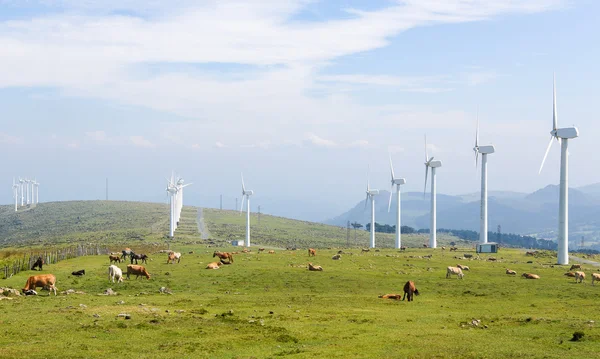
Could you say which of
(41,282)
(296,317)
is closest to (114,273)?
(41,282)

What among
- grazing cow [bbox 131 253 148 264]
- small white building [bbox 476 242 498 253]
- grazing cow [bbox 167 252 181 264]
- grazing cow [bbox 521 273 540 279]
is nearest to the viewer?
grazing cow [bbox 521 273 540 279]

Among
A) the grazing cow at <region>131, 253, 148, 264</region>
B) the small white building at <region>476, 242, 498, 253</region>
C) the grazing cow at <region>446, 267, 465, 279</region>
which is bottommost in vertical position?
the small white building at <region>476, 242, 498, 253</region>

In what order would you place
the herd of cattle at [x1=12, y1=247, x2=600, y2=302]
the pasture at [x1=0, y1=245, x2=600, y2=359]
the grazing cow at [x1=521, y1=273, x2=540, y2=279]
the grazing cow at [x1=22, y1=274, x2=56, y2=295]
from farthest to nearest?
the grazing cow at [x1=521, y1=273, x2=540, y2=279]
the herd of cattle at [x1=12, y1=247, x2=600, y2=302]
the grazing cow at [x1=22, y1=274, x2=56, y2=295]
the pasture at [x1=0, y1=245, x2=600, y2=359]

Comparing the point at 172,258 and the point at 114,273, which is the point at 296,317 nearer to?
the point at 114,273

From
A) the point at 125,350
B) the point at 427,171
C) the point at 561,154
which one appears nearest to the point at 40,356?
the point at 125,350

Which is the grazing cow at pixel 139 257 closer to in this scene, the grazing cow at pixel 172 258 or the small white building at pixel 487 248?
the grazing cow at pixel 172 258

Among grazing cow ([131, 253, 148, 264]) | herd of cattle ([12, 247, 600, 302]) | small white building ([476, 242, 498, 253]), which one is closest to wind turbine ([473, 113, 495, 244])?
small white building ([476, 242, 498, 253])

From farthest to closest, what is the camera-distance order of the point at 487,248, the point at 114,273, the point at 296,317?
the point at 487,248
the point at 114,273
the point at 296,317

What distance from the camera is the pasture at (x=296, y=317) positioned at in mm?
26953

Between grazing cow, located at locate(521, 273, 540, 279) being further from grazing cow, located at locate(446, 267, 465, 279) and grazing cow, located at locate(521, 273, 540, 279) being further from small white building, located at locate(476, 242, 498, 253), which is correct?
small white building, located at locate(476, 242, 498, 253)

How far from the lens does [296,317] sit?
34.9 meters

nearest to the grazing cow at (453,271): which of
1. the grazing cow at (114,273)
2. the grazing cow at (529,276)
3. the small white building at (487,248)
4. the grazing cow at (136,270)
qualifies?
the grazing cow at (529,276)

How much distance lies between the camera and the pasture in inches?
1061

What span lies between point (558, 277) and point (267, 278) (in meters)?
28.1
